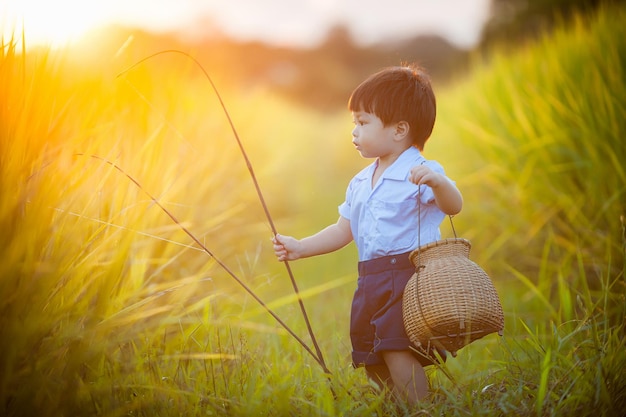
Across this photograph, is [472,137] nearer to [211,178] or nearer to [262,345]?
[211,178]

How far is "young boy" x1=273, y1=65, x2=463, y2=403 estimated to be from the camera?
1775mm

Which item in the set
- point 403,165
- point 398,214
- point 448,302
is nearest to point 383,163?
point 403,165

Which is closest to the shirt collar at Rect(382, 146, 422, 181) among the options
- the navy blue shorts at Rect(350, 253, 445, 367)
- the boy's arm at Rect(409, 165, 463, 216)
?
the boy's arm at Rect(409, 165, 463, 216)

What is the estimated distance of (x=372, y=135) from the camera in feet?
6.11

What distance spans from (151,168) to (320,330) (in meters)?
1.09

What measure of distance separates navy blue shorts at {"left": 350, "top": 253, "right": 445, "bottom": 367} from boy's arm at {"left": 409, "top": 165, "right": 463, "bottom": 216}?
0.21 m

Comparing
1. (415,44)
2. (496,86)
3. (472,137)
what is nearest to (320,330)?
(472,137)

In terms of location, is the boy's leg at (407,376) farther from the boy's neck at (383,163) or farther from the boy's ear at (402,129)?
the boy's ear at (402,129)

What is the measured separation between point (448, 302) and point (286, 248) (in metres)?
0.56

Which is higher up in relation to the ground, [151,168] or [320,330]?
[151,168]

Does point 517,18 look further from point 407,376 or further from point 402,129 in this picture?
point 407,376

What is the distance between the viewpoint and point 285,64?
3994 cm

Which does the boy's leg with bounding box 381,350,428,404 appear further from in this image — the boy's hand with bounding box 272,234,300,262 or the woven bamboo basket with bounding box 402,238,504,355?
the boy's hand with bounding box 272,234,300,262

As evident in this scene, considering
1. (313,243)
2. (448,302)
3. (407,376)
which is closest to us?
(448,302)
